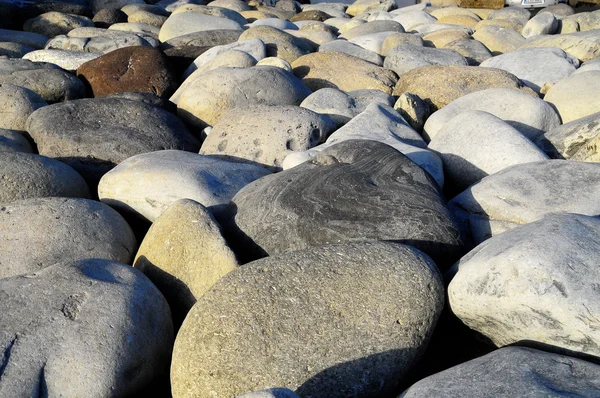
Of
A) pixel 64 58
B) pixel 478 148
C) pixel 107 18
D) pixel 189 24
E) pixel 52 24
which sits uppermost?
pixel 478 148

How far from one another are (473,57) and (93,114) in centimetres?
480

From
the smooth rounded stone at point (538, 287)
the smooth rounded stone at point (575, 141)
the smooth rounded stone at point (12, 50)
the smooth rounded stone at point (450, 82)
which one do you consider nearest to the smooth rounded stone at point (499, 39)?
the smooth rounded stone at point (450, 82)

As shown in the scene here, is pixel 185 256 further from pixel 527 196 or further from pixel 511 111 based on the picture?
pixel 511 111

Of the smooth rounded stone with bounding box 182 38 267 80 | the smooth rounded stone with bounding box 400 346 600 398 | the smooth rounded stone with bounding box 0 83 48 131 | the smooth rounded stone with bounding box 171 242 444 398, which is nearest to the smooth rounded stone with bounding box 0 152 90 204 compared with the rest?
the smooth rounded stone with bounding box 0 83 48 131

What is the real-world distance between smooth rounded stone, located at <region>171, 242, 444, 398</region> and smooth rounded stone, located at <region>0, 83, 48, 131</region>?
356 cm

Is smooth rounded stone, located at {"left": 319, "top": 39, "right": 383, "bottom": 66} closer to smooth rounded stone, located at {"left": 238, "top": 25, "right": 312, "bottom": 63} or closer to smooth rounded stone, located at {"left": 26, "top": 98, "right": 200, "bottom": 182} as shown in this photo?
smooth rounded stone, located at {"left": 238, "top": 25, "right": 312, "bottom": 63}

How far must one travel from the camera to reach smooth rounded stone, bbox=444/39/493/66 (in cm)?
799

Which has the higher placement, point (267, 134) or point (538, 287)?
point (538, 287)

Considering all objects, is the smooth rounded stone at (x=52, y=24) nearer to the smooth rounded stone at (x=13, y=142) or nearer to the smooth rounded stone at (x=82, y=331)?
the smooth rounded stone at (x=13, y=142)

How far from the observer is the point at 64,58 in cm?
755

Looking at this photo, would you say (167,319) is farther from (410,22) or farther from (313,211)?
(410,22)

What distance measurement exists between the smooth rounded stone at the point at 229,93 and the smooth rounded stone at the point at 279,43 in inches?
77.9

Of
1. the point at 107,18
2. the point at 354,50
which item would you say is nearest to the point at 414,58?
the point at 354,50

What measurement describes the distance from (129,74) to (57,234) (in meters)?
3.46
